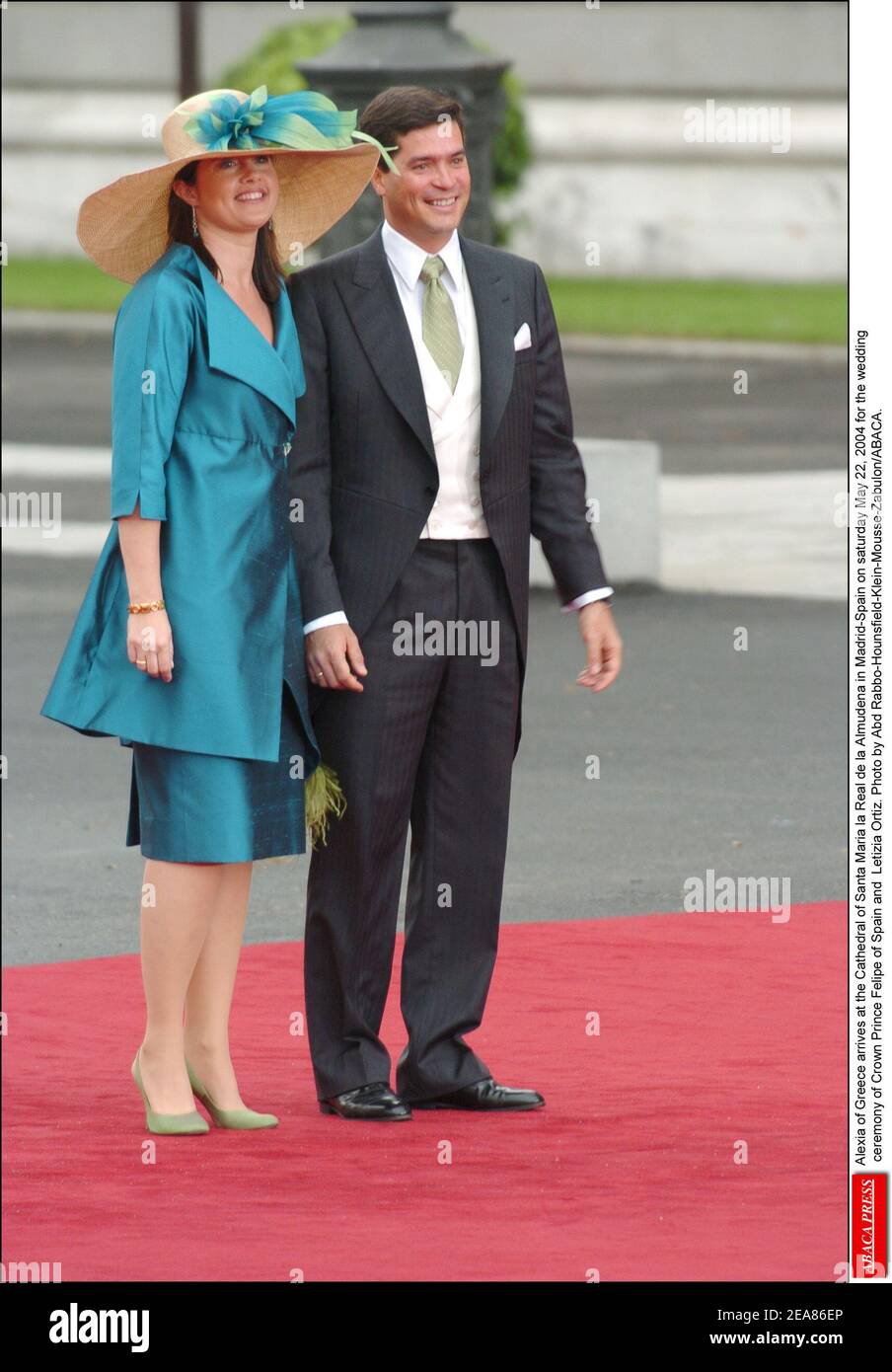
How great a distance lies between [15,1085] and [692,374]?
1839 cm

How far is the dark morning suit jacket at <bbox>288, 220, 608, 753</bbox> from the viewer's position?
19.2 ft

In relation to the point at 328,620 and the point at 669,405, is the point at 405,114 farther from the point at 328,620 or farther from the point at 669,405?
the point at 669,405

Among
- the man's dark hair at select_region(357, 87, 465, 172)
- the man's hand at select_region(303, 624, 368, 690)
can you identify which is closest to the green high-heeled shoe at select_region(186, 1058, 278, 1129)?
the man's hand at select_region(303, 624, 368, 690)

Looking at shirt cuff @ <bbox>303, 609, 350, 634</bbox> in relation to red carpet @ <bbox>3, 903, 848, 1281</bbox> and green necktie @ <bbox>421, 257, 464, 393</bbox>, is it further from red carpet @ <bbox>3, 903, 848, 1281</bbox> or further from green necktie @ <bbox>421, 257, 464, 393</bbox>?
red carpet @ <bbox>3, 903, 848, 1281</bbox>

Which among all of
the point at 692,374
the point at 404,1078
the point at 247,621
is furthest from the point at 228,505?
the point at 692,374

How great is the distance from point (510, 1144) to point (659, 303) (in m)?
24.0

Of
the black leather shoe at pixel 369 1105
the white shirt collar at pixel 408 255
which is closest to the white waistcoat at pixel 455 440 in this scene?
the white shirt collar at pixel 408 255

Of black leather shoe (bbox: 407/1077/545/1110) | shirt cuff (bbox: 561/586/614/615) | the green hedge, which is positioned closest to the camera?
black leather shoe (bbox: 407/1077/545/1110)

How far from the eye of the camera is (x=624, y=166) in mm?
32188

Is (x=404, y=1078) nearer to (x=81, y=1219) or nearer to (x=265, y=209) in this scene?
(x=81, y=1219)

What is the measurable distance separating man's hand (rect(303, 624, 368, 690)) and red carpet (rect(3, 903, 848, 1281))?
2.89 feet

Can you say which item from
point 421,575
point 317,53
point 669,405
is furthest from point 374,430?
point 317,53

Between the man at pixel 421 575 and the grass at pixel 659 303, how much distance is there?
20027mm
